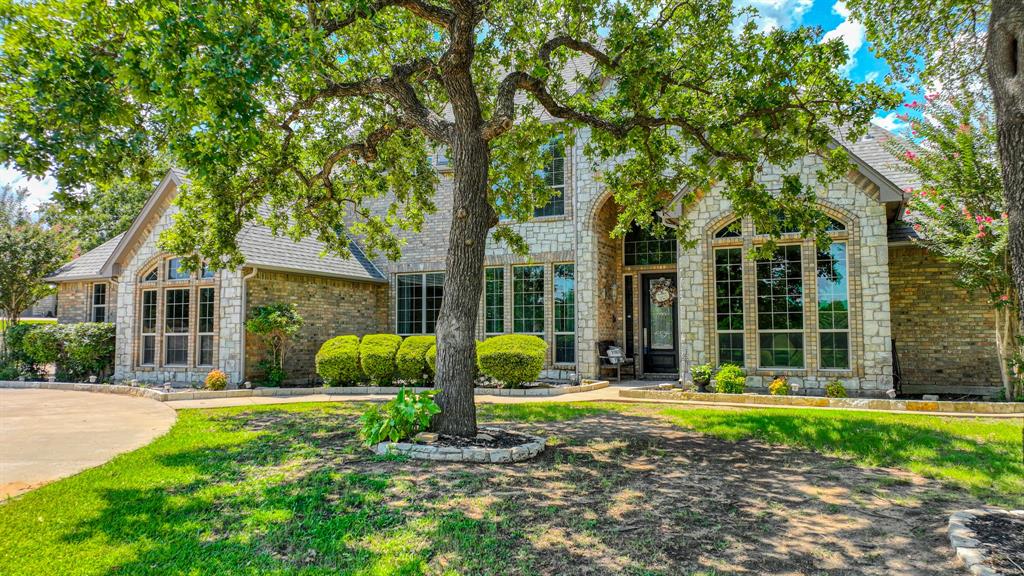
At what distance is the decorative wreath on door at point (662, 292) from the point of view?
51.1ft

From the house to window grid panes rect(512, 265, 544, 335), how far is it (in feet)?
0.13

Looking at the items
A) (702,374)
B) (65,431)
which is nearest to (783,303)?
(702,374)

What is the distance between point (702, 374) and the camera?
12.0 m

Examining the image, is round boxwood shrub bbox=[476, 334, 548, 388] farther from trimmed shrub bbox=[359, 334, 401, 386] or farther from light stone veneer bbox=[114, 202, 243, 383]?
light stone veneer bbox=[114, 202, 243, 383]

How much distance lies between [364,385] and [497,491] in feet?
30.7

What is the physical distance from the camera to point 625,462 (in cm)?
654

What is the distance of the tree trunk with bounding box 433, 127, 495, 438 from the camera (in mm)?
7281

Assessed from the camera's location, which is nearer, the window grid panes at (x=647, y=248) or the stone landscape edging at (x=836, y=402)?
the stone landscape edging at (x=836, y=402)

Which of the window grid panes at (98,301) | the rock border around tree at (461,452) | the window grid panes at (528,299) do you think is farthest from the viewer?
the window grid panes at (98,301)

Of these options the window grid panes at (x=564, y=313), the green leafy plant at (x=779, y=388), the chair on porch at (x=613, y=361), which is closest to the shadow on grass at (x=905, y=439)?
the green leafy plant at (x=779, y=388)

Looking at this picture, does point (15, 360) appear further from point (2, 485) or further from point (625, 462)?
point (625, 462)

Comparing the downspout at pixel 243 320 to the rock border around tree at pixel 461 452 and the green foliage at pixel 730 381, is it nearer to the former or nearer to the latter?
the rock border around tree at pixel 461 452

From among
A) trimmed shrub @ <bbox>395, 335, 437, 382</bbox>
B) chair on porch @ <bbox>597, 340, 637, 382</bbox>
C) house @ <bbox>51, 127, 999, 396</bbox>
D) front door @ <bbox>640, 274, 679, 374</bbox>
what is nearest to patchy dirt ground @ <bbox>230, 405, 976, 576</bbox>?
house @ <bbox>51, 127, 999, 396</bbox>

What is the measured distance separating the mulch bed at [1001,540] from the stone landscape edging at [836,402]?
612 cm
